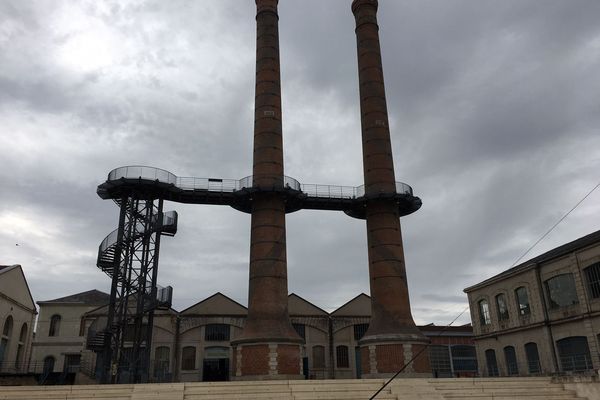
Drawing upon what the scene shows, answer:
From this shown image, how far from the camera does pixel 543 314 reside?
26.3 metres

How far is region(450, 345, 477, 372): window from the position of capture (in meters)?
39.6

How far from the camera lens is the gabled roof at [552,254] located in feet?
77.6

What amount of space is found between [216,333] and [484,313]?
18.8m

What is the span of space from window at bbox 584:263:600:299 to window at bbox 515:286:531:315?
5.20m

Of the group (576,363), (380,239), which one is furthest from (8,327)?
(576,363)

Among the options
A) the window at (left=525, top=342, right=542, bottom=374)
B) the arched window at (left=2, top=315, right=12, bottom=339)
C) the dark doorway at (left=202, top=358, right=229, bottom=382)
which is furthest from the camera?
the dark doorway at (left=202, top=358, right=229, bottom=382)

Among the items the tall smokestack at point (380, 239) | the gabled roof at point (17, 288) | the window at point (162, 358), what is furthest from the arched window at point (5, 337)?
the tall smokestack at point (380, 239)

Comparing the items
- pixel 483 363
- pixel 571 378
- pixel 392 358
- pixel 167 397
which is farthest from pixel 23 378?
pixel 483 363

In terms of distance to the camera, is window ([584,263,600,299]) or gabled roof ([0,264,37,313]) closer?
window ([584,263,600,299])

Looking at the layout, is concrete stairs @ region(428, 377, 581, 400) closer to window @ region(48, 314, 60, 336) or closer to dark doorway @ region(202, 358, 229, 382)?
dark doorway @ region(202, 358, 229, 382)

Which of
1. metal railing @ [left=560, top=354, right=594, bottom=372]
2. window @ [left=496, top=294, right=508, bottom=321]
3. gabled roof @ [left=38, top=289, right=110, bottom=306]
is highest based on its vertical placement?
gabled roof @ [left=38, top=289, right=110, bottom=306]

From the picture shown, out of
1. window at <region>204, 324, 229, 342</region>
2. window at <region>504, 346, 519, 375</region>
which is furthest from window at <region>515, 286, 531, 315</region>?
window at <region>204, 324, 229, 342</region>

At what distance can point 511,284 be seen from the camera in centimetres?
2956

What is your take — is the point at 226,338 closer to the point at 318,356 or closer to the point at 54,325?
the point at 318,356
